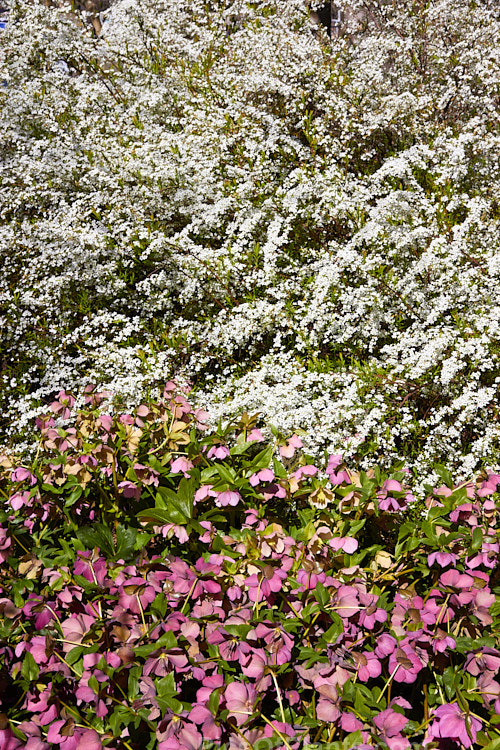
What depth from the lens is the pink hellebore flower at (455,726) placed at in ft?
4.33

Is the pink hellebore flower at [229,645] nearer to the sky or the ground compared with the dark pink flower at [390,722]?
nearer to the sky

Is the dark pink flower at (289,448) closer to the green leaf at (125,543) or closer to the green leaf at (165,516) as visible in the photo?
the green leaf at (165,516)

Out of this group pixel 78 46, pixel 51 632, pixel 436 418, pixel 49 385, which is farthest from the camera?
pixel 78 46

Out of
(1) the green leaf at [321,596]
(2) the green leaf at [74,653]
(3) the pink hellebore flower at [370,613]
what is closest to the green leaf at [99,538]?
(2) the green leaf at [74,653]

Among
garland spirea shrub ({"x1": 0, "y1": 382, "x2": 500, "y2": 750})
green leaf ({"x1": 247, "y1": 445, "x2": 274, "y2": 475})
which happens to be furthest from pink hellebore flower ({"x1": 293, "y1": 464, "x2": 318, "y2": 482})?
green leaf ({"x1": 247, "y1": 445, "x2": 274, "y2": 475})

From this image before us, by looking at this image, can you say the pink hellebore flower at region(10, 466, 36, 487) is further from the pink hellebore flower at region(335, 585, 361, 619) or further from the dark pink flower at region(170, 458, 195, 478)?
the pink hellebore flower at region(335, 585, 361, 619)

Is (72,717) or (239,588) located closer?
(72,717)

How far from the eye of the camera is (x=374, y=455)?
10.00 feet

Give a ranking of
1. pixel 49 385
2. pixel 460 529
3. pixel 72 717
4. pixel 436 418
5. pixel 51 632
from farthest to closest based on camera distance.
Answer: pixel 49 385 < pixel 436 418 < pixel 460 529 < pixel 51 632 < pixel 72 717

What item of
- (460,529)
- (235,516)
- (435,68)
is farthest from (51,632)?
(435,68)

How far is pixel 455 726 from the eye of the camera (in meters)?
1.34

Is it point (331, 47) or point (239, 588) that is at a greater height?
point (331, 47)

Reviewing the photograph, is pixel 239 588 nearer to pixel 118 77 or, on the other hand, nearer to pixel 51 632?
pixel 51 632

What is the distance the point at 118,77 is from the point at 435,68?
9.56 feet
